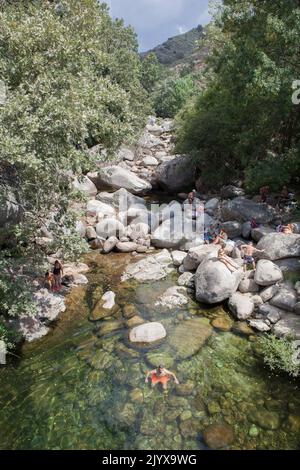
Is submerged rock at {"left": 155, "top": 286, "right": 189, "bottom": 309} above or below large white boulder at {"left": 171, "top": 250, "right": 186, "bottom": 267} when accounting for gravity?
below

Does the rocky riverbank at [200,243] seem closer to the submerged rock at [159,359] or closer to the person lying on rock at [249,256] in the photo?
the person lying on rock at [249,256]

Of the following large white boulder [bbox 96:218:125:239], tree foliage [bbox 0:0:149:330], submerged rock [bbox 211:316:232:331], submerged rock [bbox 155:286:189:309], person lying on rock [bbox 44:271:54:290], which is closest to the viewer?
tree foliage [bbox 0:0:149:330]

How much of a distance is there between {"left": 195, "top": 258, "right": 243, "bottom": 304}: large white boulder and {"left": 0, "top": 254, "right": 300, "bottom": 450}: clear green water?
1210 millimetres

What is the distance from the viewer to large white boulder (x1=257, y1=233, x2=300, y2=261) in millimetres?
16656

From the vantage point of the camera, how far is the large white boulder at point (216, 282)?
1545cm

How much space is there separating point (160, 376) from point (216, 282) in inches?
212

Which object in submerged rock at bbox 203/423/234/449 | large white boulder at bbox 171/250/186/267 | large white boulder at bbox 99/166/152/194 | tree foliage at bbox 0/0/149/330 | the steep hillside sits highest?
the steep hillside

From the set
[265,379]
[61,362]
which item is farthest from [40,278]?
[265,379]

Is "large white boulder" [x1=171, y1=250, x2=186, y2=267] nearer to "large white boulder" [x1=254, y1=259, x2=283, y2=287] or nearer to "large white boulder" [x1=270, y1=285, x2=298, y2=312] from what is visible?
"large white boulder" [x1=254, y1=259, x2=283, y2=287]

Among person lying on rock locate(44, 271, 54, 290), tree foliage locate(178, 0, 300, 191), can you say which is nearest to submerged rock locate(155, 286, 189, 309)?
person lying on rock locate(44, 271, 54, 290)

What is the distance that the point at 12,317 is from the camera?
14.2 meters

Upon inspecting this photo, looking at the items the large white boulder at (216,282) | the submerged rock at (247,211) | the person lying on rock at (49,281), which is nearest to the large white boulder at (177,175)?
the submerged rock at (247,211)

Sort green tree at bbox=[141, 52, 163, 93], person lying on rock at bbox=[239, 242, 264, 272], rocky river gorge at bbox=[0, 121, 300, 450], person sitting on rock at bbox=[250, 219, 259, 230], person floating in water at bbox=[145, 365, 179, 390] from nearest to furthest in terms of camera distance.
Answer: rocky river gorge at bbox=[0, 121, 300, 450]
person floating in water at bbox=[145, 365, 179, 390]
person lying on rock at bbox=[239, 242, 264, 272]
person sitting on rock at bbox=[250, 219, 259, 230]
green tree at bbox=[141, 52, 163, 93]
